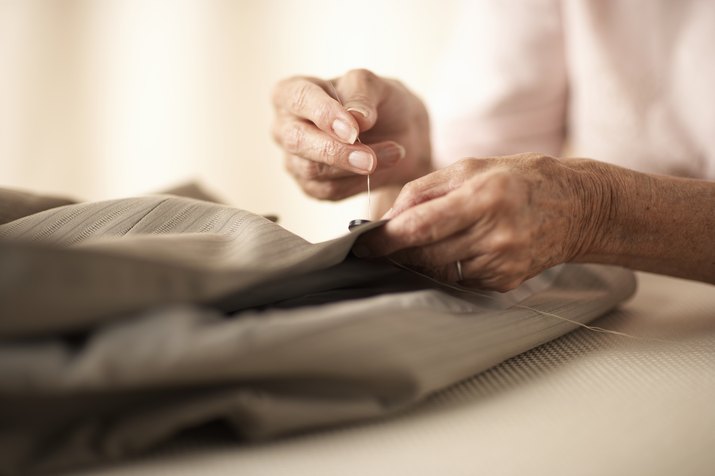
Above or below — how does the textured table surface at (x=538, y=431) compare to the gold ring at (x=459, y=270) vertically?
below

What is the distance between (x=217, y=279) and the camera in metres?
0.41

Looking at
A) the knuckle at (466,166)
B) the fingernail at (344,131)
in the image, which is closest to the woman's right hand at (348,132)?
the fingernail at (344,131)

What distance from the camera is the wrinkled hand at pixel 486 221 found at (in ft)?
1.77

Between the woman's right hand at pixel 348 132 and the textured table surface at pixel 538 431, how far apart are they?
313mm

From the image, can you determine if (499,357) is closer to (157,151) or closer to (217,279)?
(217,279)

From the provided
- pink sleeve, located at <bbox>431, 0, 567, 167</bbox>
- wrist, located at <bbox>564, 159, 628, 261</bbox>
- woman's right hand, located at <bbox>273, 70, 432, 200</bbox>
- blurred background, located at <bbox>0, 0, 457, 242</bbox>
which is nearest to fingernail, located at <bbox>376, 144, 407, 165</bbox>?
woman's right hand, located at <bbox>273, 70, 432, 200</bbox>

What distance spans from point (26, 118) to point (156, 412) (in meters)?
1.82

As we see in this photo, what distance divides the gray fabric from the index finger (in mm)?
236

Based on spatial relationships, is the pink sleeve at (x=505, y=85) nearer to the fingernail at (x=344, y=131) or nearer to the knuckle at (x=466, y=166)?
the fingernail at (x=344, y=131)

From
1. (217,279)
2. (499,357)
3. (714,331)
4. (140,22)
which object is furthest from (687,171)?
(140,22)

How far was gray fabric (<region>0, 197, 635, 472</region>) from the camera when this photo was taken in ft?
1.18

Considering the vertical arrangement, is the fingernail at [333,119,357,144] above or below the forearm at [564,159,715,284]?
above

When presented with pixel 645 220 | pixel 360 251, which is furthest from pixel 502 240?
pixel 645 220

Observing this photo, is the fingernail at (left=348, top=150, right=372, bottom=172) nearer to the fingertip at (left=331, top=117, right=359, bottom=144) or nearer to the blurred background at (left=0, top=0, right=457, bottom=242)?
the fingertip at (left=331, top=117, right=359, bottom=144)
